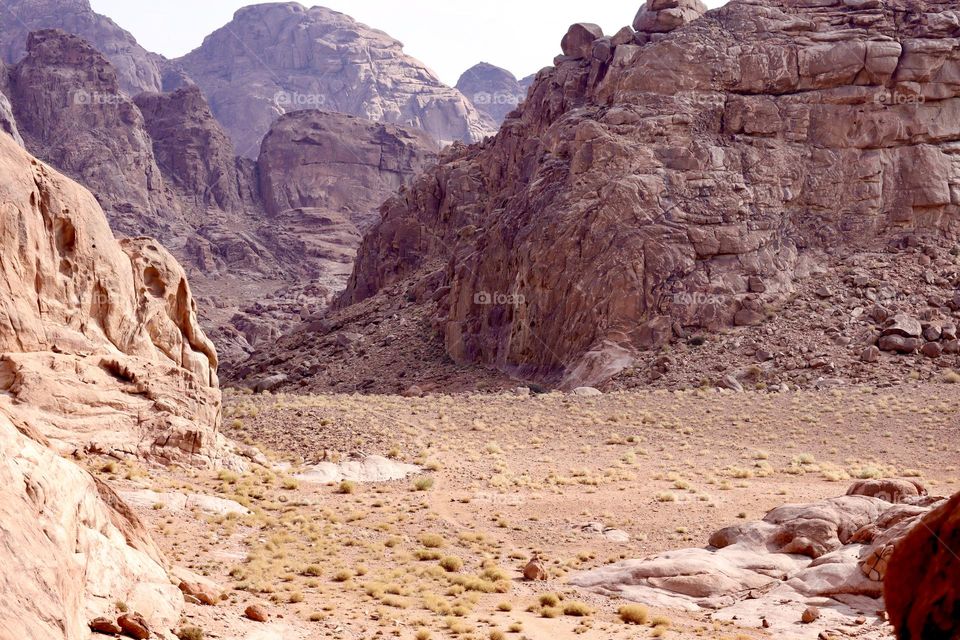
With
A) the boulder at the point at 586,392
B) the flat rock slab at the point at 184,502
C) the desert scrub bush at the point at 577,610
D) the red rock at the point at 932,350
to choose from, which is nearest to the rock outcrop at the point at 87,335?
the flat rock slab at the point at 184,502

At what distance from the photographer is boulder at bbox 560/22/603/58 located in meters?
61.2

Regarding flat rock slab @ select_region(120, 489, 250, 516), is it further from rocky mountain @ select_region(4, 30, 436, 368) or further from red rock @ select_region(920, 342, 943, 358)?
rocky mountain @ select_region(4, 30, 436, 368)

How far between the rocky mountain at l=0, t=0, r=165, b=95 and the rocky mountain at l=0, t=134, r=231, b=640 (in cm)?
17730

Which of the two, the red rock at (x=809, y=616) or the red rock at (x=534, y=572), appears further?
the red rock at (x=534, y=572)

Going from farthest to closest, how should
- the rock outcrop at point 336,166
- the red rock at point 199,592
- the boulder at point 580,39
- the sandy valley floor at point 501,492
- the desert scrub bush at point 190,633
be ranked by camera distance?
the rock outcrop at point 336,166 → the boulder at point 580,39 → the sandy valley floor at point 501,492 → the red rock at point 199,592 → the desert scrub bush at point 190,633

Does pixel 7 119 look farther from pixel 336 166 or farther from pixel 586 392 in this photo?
pixel 586 392

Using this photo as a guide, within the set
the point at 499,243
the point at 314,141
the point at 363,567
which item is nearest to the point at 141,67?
the point at 314,141

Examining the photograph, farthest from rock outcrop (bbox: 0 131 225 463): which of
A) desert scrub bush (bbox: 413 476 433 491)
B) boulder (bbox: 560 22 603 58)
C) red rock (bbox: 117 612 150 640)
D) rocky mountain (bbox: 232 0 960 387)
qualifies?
boulder (bbox: 560 22 603 58)

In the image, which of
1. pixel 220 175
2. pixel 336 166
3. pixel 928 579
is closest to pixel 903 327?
pixel 928 579

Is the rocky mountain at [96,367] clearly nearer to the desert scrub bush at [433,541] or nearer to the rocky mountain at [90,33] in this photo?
the desert scrub bush at [433,541]

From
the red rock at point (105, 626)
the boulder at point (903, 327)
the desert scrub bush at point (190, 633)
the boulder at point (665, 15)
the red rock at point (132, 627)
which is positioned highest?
the boulder at point (665, 15)

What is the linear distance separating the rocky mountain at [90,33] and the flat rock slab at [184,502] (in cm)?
18199

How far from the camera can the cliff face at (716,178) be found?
1799 inches

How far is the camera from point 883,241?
4850cm
